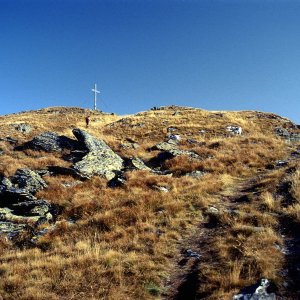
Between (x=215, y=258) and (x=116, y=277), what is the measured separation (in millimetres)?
2956

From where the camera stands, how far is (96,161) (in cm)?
2600

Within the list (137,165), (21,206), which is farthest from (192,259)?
(137,165)

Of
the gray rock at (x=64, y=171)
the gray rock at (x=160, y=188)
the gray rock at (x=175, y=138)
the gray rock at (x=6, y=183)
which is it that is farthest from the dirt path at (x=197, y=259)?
the gray rock at (x=175, y=138)

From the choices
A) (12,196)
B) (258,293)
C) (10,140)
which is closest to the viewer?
(258,293)

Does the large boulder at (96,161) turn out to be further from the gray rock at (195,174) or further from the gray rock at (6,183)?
the gray rock at (195,174)

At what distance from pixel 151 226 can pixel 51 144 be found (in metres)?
21.4

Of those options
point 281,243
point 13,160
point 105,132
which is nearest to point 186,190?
point 281,243

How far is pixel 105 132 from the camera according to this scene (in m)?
45.5

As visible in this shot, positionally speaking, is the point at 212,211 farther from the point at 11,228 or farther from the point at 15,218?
the point at 15,218

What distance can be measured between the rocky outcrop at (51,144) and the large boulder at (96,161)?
1.51 metres

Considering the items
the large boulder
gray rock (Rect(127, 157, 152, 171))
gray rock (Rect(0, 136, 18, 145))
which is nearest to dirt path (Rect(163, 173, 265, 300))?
gray rock (Rect(127, 157, 152, 171))

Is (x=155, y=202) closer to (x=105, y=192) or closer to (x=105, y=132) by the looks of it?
(x=105, y=192)

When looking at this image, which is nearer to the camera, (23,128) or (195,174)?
(195,174)

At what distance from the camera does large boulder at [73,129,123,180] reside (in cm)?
2384
